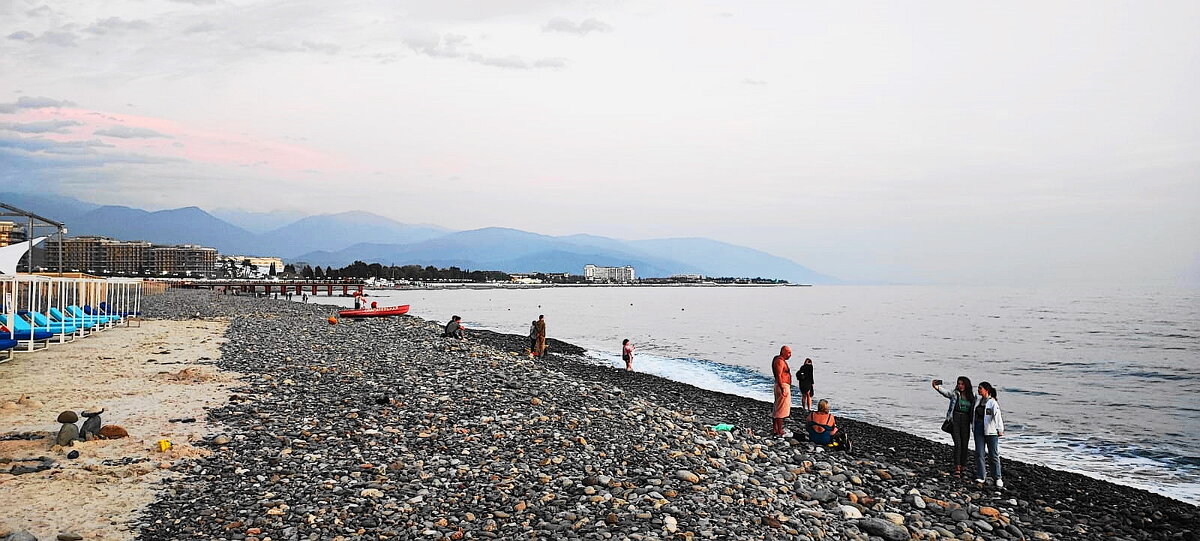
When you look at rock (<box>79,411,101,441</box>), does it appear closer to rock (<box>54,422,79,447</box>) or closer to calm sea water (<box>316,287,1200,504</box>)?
rock (<box>54,422,79,447</box>)

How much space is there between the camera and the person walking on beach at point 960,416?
1224 cm

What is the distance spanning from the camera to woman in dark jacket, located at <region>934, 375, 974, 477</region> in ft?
40.1

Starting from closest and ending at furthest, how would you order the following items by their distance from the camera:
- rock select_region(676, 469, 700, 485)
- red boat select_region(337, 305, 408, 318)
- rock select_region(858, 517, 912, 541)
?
rock select_region(858, 517, 912, 541)
rock select_region(676, 469, 700, 485)
red boat select_region(337, 305, 408, 318)

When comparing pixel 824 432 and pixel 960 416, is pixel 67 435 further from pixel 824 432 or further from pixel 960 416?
pixel 960 416

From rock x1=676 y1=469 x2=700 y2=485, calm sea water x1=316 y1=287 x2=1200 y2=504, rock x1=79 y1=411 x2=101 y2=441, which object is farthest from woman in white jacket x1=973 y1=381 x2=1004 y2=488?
rock x1=79 y1=411 x2=101 y2=441

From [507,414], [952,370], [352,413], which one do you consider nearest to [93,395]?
[352,413]

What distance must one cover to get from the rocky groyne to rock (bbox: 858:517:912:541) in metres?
0.03

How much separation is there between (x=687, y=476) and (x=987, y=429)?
17.5 ft

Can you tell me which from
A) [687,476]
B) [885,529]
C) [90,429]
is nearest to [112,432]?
[90,429]

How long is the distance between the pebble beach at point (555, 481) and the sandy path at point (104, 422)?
1.38 feet

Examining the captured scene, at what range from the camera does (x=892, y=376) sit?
108ft

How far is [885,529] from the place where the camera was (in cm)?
923

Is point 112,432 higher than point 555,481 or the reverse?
higher

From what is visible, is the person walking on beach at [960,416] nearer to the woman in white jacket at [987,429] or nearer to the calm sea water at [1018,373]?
the woman in white jacket at [987,429]
